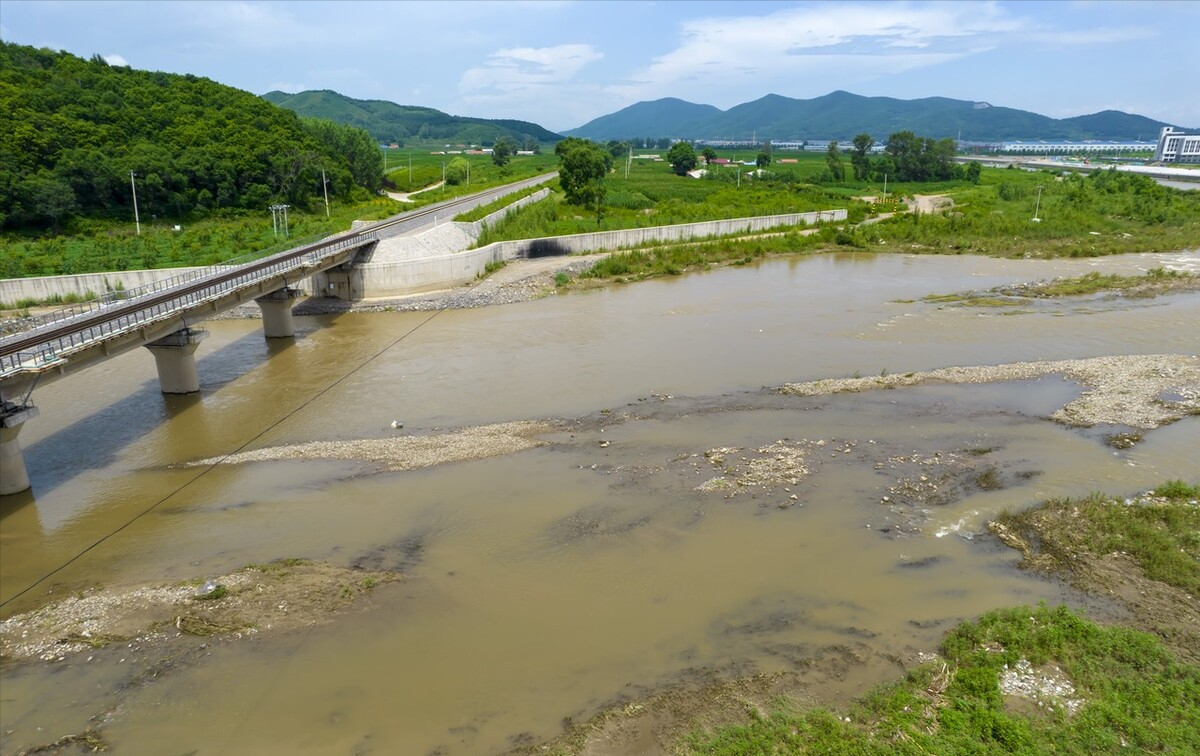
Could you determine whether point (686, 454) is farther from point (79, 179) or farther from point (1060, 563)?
point (79, 179)

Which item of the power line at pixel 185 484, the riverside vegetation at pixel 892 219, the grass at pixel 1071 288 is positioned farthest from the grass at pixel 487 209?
the grass at pixel 1071 288

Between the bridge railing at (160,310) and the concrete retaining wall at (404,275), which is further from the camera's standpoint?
the concrete retaining wall at (404,275)

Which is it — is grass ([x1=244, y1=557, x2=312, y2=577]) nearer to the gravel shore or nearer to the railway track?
the gravel shore

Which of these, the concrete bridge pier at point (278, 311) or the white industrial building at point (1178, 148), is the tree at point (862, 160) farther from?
the white industrial building at point (1178, 148)

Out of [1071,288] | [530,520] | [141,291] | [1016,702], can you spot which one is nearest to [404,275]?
[141,291]

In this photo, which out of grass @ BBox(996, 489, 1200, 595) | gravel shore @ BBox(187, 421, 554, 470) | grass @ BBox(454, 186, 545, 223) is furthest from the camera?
grass @ BBox(454, 186, 545, 223)

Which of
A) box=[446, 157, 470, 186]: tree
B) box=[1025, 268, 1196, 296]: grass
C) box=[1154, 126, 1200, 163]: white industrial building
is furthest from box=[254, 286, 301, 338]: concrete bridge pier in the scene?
box=[1154, 126, 1200, 163]: white industrial building

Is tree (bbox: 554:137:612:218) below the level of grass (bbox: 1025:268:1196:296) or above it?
above

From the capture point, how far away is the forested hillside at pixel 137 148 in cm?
4872

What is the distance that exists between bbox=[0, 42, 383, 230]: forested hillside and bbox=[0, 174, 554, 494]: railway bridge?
20826 millimetres

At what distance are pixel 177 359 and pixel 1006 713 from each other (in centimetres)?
2561

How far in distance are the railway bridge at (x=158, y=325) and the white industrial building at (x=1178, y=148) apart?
19887cm

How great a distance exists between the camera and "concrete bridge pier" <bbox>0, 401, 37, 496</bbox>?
55.5 ft

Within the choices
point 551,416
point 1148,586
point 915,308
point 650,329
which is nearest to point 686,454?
point 551,416
